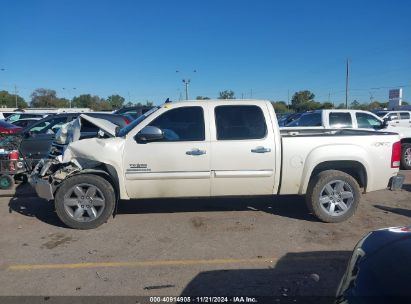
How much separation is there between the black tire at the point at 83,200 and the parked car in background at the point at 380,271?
379 centimetres

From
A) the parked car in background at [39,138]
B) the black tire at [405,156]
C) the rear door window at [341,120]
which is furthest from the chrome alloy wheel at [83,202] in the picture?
the black tire at [405,156]

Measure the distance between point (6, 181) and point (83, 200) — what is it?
3493 millimetres

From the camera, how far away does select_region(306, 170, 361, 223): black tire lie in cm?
570

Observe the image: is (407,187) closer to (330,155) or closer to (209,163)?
(330,155)

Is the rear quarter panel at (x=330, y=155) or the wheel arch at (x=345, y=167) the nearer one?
the rear quarter panel at (x=330, y=155)

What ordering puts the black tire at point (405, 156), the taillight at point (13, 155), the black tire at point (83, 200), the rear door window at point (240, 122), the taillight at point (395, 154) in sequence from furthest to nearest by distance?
the black tire at point (405, 156) < the taillight at point (13, 155) < the taillight at point (395, 154) < the rear door window at point (240, 122) < the black tire at point (83, 200)

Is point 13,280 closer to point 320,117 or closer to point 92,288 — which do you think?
point 92,288

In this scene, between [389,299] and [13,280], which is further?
[13,280]

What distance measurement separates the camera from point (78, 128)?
249 inches

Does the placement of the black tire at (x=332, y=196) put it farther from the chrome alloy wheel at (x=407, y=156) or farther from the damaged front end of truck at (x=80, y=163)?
the chrome alloy wheel at (x=407, y=156)

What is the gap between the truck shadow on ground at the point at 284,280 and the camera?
3.63 metres

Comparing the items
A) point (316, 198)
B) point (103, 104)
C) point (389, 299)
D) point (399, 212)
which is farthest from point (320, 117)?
point (103, 104)

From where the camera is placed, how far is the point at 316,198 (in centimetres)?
570

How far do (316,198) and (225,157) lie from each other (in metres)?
1.51
